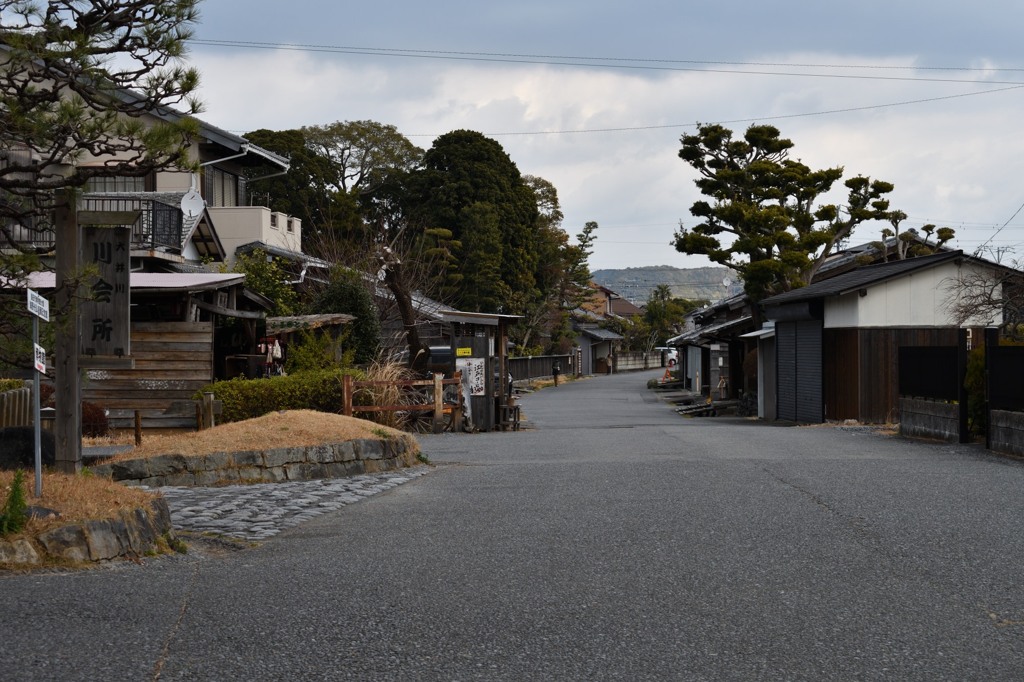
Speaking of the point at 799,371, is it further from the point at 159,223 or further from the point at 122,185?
the point at 122,185

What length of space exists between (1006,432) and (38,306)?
47.1 feet

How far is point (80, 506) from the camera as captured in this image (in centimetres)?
799

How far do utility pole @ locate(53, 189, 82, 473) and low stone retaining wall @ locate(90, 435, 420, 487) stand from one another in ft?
7.04

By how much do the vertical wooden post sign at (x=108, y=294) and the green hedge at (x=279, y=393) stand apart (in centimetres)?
839

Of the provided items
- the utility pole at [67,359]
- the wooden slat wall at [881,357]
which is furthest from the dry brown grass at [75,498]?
the wooden slat wall at [881,357]

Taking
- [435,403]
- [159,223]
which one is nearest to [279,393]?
[435,403]

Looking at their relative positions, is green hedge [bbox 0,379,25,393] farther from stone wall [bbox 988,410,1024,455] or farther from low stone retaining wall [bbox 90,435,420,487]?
stone wall [bbox 988,410,1024,455]

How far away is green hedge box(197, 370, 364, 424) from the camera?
1903cm

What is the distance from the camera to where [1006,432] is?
1642 centimetres

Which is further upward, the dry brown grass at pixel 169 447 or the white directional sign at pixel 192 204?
the white directional sign at pixel 192 204

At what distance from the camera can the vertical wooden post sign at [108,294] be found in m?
10.1

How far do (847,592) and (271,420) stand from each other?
988 cm

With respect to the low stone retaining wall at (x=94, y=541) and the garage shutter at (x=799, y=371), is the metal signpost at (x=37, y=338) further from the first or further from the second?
the garage shutter at (x=799, y=371)

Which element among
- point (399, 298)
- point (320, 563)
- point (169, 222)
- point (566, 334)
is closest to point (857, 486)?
point (320, 563)
